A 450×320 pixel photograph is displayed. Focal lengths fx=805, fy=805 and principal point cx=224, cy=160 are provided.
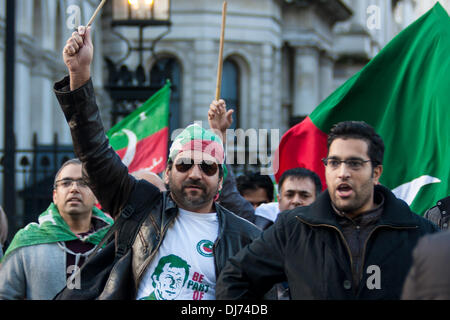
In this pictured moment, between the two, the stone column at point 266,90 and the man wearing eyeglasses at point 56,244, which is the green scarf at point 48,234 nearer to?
the man wearing eyeglasses at point 56,244

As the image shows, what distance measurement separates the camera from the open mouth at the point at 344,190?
367 cm

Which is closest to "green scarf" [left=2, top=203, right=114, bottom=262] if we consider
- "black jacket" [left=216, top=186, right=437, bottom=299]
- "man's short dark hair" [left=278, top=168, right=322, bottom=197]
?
"man's short dark hair" [left=278, top=168, right=322, bottom=197]

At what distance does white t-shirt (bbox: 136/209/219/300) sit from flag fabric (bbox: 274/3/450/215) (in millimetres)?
2382

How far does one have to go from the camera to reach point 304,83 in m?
28.7

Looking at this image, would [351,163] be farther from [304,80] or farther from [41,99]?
[304,80]

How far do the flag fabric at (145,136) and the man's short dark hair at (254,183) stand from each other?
5.33 feet

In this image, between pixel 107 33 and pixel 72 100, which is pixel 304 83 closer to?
pixel 107 33

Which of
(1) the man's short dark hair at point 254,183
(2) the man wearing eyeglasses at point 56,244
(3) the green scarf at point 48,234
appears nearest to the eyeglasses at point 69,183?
(2) the man wearing eyeglasses at point 56,244

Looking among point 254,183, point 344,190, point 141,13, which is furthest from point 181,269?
point 141,13

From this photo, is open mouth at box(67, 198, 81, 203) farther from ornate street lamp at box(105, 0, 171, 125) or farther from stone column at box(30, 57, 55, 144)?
stone column at box(30, 57, 55, 144)
